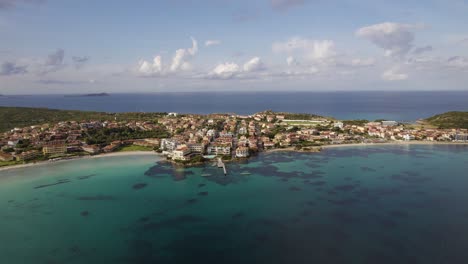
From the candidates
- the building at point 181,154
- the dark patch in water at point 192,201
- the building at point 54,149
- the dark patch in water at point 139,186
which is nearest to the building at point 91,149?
the building at point 54,149

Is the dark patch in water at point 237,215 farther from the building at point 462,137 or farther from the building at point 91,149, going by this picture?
the building at point 462,137

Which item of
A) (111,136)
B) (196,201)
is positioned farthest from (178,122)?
(196,201)

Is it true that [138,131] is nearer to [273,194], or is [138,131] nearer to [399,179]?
[273,194]

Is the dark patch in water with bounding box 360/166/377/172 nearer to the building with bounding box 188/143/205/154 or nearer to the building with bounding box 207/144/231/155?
the building with bounding box 207/144/231/155

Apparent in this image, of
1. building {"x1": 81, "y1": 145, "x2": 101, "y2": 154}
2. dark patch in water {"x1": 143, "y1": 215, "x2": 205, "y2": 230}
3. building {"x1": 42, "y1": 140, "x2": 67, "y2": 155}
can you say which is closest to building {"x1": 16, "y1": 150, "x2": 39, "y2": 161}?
building {"x1": 42, "y1": 140, "x2": 67, "y2": 155}

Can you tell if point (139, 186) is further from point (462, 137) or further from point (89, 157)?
point (462, 137)

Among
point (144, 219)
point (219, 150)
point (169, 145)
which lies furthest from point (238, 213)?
point (169, 145)
